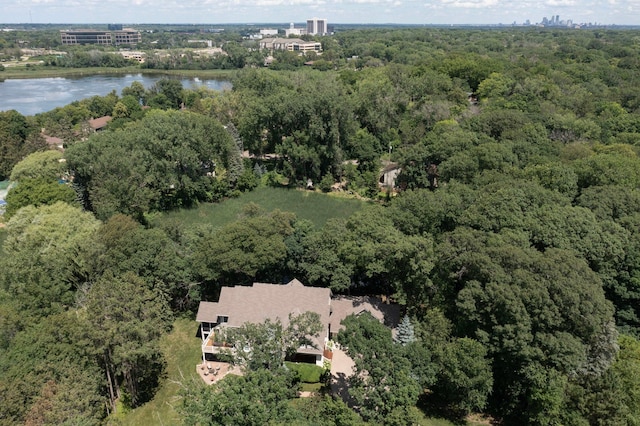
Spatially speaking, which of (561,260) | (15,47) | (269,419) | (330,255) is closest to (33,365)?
(269,419)

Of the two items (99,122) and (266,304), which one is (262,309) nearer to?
(266,304)

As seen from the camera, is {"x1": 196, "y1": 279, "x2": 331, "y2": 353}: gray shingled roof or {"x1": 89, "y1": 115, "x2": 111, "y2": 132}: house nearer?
{"x1": 196, "y1": 279, "x2": 331, "y2": 353}: gray shingled roof

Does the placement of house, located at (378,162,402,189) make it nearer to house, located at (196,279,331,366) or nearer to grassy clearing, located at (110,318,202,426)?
house, located at (196,279,331,366)

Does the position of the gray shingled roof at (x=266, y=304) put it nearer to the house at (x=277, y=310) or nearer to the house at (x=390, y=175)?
the house at (x=277, y=310)

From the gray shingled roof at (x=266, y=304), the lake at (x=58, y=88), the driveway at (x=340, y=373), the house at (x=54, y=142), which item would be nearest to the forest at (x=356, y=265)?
the driveway at (x=340, y=373)

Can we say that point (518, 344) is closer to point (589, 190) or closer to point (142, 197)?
point (589, 190)

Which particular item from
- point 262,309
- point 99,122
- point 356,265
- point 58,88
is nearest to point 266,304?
point 262,309

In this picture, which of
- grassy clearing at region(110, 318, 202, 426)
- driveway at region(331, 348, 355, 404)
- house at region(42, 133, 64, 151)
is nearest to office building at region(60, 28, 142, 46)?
house at region(42, 133, 64, 151)
